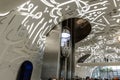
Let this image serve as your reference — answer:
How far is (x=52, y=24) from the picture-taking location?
3.77m

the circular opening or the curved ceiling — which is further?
the circular opening

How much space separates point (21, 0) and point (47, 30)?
1.73m

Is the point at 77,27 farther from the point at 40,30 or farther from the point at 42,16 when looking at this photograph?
the point at 42,16

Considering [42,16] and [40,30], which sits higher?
[42,16]

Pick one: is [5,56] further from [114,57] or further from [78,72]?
[78,72]

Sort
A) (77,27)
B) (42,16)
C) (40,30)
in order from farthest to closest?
1. (77,27)
2. (40,30)
3. (42,16)

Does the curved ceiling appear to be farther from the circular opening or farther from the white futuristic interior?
the circular opening

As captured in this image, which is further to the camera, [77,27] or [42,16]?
[77,27]

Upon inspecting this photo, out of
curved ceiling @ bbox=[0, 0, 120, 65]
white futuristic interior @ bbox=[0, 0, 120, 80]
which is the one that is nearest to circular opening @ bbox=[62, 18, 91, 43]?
white futuristic interior @ bbox=[0, 0, 120, 80]

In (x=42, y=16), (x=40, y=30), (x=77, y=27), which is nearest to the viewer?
(x=42, y=16)

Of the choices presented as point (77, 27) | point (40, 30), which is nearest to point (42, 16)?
point (40, 30)

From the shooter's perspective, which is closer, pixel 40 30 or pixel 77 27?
pixel 40 30

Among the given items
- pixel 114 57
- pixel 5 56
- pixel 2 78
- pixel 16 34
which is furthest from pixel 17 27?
pixel 114 57

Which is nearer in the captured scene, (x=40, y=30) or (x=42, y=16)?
(x=42, y=16)
